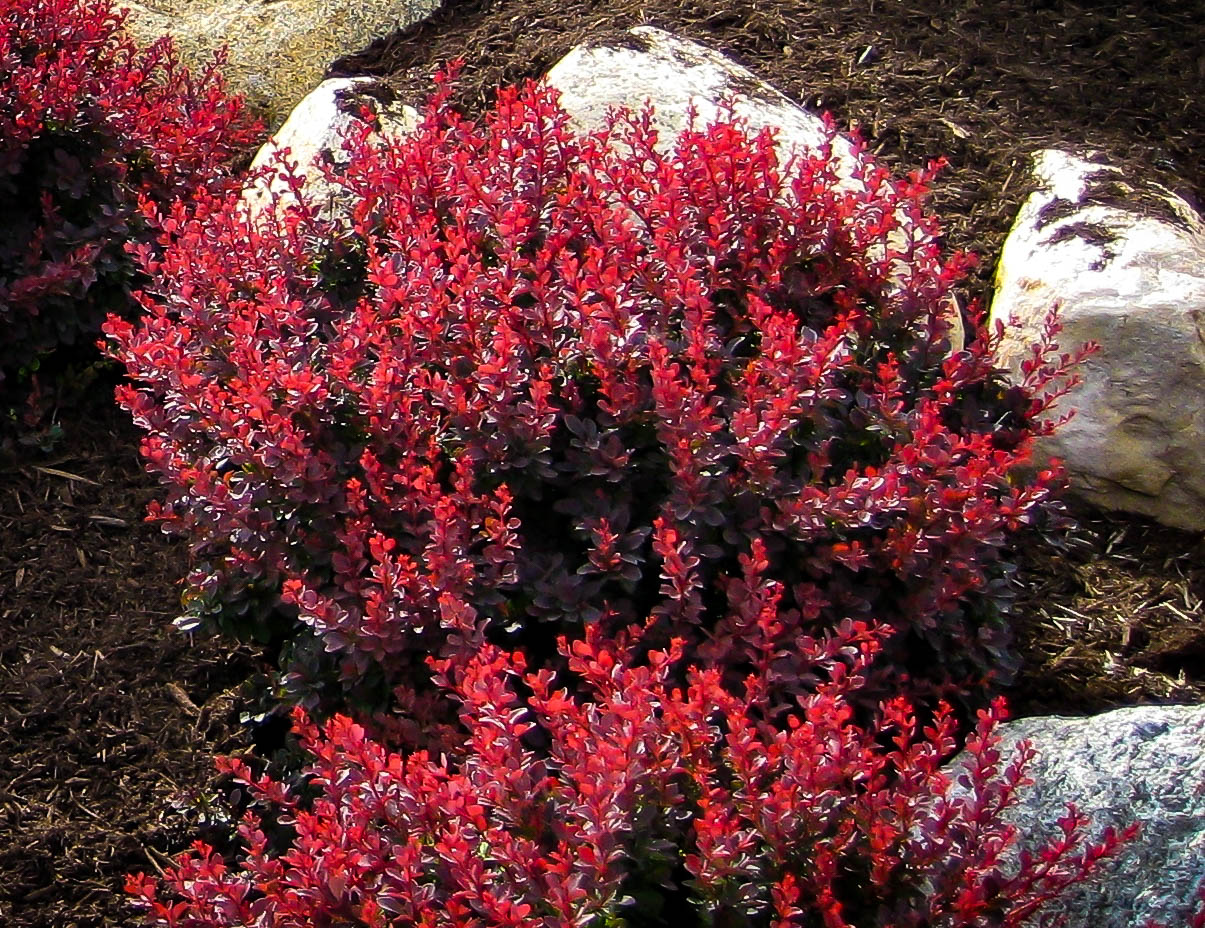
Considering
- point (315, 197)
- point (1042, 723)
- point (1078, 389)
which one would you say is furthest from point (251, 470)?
point (1078, 389)

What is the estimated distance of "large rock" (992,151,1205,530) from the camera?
3.17 meters

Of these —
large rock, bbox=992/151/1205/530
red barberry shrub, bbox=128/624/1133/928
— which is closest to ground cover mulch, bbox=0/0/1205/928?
large rock, bbox=992/151/1205/530

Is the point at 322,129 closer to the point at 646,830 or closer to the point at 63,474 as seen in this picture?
the point at 63,474

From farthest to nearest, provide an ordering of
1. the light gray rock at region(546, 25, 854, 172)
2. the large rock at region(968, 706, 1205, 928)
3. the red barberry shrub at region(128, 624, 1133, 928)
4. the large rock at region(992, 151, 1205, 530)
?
the light gray rock at region(546, 25, 854, 172) → the large rock at region(992, 151, 1205, 530) → the large rock at region(968, 706, 1205, 928) → the red barberry shrub at region(128, 624, 1133, 928)

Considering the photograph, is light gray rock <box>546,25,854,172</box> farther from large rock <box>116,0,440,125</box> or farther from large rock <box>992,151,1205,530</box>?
large rock <box>116,0,440,125</box>

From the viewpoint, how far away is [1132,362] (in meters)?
3.18

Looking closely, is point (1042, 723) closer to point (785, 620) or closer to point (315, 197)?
point (785, 620)

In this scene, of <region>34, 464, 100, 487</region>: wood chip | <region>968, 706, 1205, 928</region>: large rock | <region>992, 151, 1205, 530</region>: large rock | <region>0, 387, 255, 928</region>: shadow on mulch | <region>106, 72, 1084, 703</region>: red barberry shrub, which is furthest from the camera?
<region>34, 464, 100, 487</region>: wood chip

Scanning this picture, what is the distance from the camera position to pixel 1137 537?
3.24 metres

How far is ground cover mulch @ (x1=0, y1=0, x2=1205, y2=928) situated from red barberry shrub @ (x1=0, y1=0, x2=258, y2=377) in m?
0.33

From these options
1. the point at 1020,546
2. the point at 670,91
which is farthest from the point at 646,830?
the point at 670,91

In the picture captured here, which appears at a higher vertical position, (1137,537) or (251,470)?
(251,470)

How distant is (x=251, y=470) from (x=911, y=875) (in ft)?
5.06

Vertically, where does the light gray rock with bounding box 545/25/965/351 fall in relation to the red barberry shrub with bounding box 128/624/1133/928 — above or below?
above
